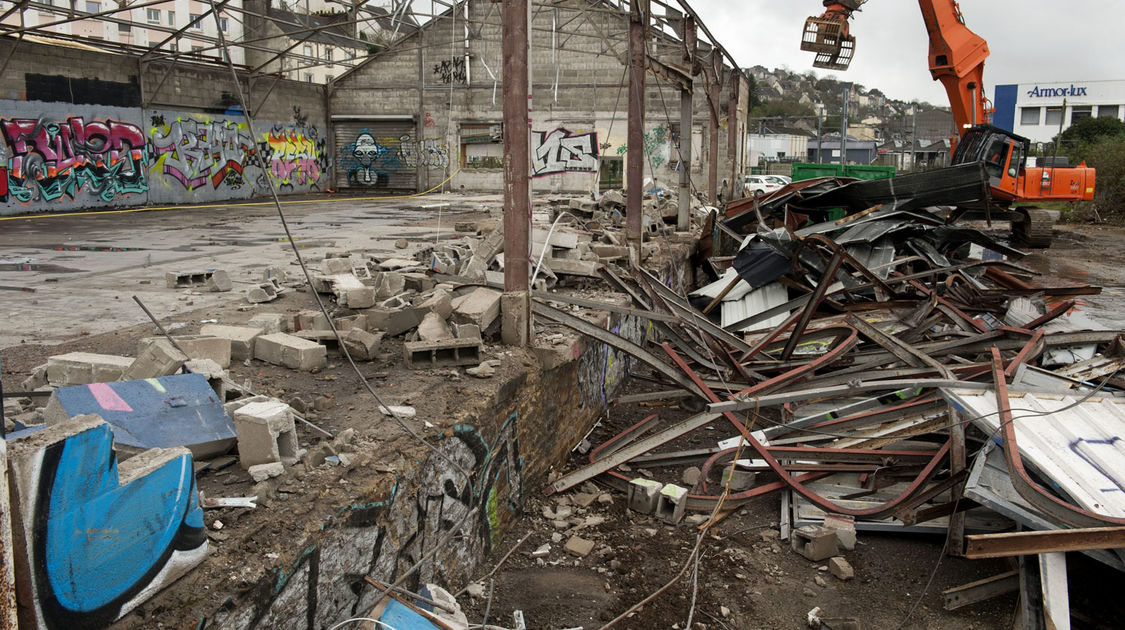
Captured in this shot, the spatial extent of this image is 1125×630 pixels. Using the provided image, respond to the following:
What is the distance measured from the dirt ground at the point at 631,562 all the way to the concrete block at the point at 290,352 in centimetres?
8

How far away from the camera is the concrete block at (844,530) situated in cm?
498

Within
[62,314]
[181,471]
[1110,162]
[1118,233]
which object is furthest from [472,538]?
[1110,162]

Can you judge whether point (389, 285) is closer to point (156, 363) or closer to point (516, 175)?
point (516, 175)

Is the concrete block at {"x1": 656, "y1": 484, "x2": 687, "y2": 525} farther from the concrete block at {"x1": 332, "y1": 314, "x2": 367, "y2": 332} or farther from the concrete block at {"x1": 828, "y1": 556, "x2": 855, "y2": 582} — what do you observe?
the concrete block at {"x1": 332, "y1": 314, "x2": 367, "y2": 332}

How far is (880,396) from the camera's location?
6.51 metres

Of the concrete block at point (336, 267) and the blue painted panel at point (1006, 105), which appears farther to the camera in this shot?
the blue painted panel at point (1006, 105)

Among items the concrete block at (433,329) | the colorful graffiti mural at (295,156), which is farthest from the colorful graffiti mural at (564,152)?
the concrete block at (433,329)

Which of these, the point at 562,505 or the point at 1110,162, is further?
the point at 1110,162

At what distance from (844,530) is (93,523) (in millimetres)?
4285

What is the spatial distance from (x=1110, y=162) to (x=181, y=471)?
2923 centimetres

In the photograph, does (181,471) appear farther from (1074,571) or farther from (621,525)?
(1074,571)

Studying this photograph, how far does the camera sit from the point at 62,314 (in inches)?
251

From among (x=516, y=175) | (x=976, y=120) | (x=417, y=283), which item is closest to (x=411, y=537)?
(x=516, y=175)

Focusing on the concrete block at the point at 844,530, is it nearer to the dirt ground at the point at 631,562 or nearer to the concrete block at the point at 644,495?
the dirt ground at the point at 631,562
